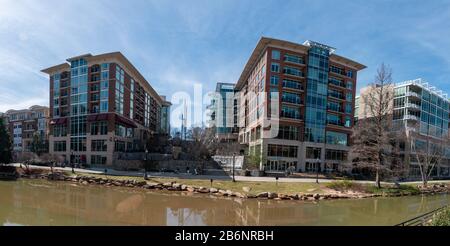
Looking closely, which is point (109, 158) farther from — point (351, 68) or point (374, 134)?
point (351, 68)

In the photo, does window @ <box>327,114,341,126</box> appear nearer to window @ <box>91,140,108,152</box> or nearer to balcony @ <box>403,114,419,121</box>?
balcony @ <box>403,114,419,121</box>

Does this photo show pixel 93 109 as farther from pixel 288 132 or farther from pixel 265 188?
pixel 265 188

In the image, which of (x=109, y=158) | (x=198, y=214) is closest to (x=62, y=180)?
(x=109, y=158)

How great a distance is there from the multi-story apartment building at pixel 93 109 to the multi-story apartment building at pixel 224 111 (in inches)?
1051

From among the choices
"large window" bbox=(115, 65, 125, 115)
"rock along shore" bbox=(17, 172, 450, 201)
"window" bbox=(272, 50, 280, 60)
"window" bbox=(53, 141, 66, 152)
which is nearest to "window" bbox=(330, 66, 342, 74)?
"window" bbox=(272, 50, 280, 60)

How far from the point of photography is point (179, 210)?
17.3 meters

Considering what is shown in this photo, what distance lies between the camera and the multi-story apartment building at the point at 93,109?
4947 centimetres

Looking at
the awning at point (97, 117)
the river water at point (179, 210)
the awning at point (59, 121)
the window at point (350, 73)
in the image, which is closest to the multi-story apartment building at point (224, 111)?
the awning at point (97, 117)

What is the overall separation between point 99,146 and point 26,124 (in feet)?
151

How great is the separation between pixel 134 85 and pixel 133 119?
8666 mm

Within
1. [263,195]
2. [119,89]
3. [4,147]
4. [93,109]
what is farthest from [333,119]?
[4,147]

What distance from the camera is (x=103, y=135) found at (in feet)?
161

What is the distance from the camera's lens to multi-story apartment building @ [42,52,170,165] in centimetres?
4947

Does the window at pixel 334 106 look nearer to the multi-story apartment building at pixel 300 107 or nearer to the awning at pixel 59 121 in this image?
the multi-story apartment building at pixel 300 107
